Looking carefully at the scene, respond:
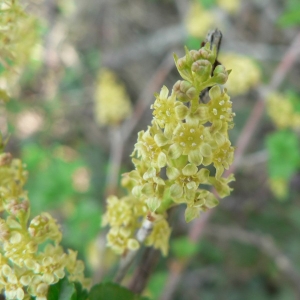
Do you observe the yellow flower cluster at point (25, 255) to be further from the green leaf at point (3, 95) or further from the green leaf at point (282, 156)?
the green leaf at point (282, 156)

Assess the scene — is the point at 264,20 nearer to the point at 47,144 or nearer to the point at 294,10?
the point at 294,10

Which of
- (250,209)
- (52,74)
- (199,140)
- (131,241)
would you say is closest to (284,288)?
(250,209)

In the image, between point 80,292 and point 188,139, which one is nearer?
point 188,139

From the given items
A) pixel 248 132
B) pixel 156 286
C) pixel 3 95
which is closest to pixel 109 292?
pixel 3 95

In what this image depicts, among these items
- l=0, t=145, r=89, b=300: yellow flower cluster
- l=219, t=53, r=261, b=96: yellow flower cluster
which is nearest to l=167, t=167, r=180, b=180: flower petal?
l=0, t=145, r=89, b=300: yellow flower cluster

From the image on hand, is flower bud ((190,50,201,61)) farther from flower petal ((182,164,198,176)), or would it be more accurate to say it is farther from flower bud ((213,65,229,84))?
flower petal ((182,164,198,176))

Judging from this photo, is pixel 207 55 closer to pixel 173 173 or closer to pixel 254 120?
pixel 173 173

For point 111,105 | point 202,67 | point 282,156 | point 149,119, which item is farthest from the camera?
point 149,119
